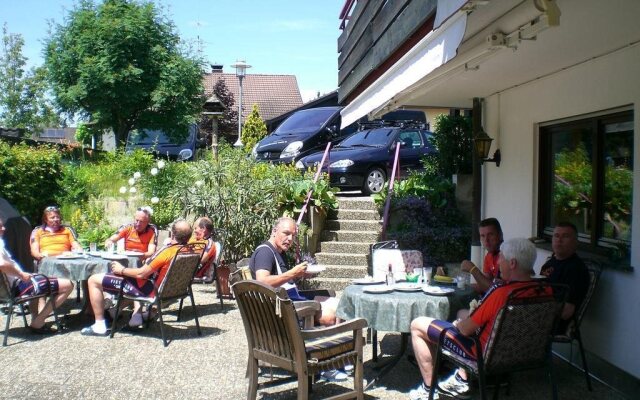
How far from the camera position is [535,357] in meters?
4.34

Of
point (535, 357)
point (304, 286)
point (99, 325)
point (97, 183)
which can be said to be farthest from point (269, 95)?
point (535, 357)

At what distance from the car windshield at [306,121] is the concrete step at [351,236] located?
4.49m

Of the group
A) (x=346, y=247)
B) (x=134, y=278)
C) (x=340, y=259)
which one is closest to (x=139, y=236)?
(x=134, y=278)

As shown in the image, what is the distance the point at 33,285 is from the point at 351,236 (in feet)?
16.5

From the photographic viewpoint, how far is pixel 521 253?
4293 mm

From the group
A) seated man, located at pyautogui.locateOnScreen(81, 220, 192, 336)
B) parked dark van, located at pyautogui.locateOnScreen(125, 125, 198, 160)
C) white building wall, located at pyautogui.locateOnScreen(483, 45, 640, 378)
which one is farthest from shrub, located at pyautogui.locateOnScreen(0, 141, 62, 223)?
white building wall, located at pyautogui.locateOnScreen(483, 45, 640, 378)

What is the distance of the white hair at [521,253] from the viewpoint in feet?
14.0

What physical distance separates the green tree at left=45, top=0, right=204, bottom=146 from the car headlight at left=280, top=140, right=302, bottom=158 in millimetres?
4072

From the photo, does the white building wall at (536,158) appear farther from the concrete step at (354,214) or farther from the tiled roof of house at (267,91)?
the tiled roof of house at (267,91)

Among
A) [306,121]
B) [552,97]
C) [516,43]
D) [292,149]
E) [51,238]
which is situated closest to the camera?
[516,43]

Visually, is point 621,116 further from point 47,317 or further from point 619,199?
point 47,317

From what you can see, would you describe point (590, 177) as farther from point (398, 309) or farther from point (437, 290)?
point (398, 309)

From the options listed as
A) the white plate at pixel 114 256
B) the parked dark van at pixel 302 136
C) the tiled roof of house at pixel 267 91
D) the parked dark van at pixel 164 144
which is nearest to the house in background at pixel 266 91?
the tiled roof of house at pixel 267 91

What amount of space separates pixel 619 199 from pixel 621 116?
0.70 metres
